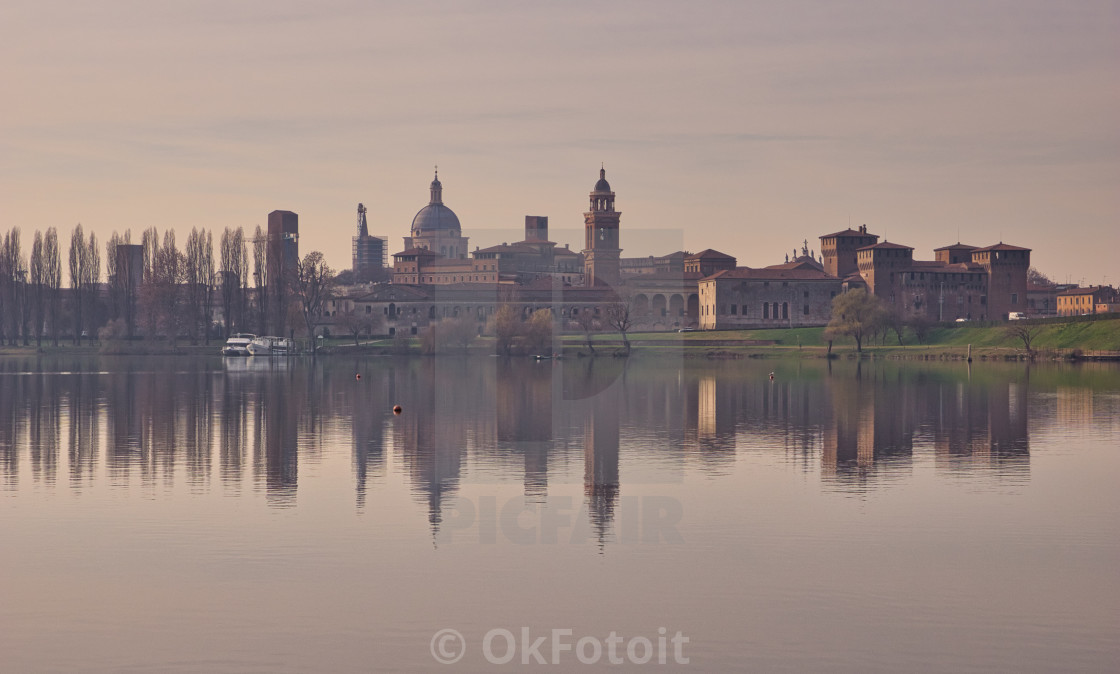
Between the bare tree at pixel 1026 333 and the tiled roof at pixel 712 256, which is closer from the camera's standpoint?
the bare tree at pixel 1026 333

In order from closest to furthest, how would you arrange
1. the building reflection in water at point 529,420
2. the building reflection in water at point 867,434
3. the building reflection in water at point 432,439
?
the building reflection in water at point 432,439 → the building reflection in water at point 529,420 → the building reflection in water at point 867,434

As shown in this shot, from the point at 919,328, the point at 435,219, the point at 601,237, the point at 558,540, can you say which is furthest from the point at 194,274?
the point at 435,219

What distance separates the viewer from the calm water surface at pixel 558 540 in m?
12.9

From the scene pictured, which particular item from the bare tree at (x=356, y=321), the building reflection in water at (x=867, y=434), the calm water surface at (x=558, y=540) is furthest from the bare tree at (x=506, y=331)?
the calm water surface at (x=558, y=540)

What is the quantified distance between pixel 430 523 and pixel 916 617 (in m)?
7.88

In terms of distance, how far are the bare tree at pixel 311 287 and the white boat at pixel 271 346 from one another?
214cm

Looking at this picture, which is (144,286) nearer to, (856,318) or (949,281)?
(856,318)

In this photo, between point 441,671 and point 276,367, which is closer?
point 441,671

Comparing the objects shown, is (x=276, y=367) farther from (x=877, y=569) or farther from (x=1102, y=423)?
(x=877, y=569)

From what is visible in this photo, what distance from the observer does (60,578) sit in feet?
50.4

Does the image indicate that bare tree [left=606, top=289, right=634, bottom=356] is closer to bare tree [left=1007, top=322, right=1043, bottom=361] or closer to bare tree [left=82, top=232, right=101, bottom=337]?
bare tree [left=1007, top=322, right=1043, bottom=361]

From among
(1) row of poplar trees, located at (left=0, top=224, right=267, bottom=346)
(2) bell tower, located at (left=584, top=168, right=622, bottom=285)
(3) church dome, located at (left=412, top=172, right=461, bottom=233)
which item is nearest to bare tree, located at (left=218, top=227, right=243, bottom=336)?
(1) row of poplar trees, located at (left=0, top=224, right=267, bottom=346)

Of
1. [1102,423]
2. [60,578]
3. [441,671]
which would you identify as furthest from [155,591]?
[1102,423]

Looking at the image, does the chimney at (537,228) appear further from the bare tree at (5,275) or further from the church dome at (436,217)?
the bare tree at (5,275)
